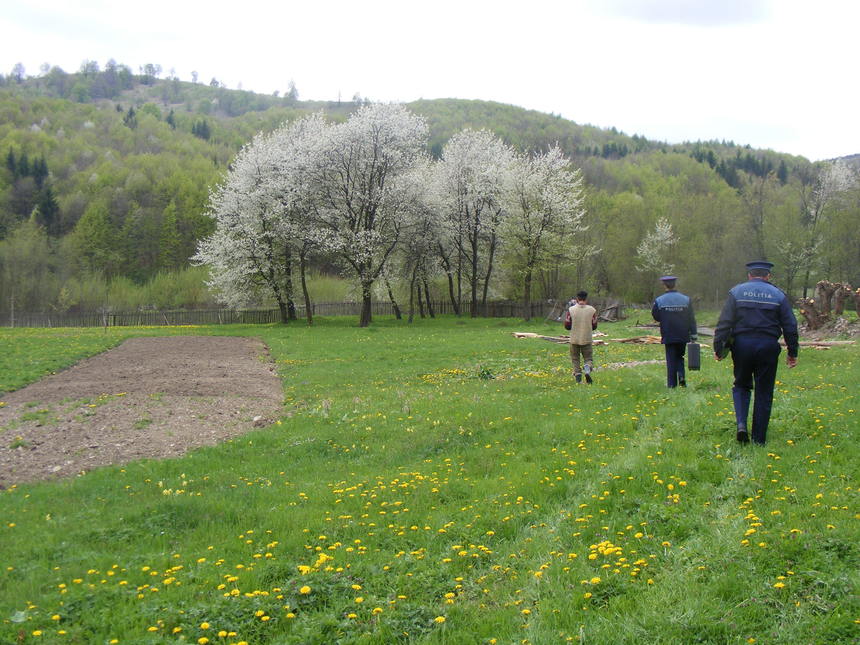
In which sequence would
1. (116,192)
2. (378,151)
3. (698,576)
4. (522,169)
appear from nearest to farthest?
1. (698,576)
2. (378,151)
3. (522,169)
4. (116,192)

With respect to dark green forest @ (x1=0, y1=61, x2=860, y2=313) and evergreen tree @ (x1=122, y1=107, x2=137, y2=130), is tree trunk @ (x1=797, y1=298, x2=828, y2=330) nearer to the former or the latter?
dark green forest @ (x1=0, y1=61, x2=860, y2=313)

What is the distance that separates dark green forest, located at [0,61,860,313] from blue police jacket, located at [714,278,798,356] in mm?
42775


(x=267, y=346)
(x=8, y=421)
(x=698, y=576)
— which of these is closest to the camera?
(x=698, y=576)

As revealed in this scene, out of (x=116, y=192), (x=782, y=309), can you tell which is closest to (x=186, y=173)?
(x=116, y=192)

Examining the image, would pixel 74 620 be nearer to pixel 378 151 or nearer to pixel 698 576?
pixel 698 576

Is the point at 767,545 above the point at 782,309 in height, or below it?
below

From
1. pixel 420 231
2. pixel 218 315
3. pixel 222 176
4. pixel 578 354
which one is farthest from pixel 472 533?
pixel 218 315

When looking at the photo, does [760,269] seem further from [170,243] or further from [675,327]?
[170,243]

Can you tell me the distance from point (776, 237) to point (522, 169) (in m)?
25.3

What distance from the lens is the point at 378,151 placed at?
142 feet

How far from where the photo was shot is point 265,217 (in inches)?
1745

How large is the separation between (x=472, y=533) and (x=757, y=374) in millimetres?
4516

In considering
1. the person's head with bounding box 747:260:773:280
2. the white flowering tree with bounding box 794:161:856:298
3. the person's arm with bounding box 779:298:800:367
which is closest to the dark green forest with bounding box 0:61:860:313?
the white flowering tree with bounding box 794:161:856:298

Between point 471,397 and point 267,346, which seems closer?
point 471,397
